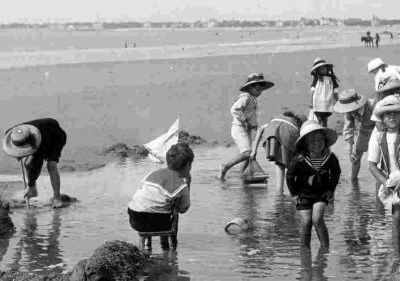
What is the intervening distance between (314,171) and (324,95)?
5.98 m

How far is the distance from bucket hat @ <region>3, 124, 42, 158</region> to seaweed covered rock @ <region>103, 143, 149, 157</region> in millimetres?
4824

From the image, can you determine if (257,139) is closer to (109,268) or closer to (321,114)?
(321,114)

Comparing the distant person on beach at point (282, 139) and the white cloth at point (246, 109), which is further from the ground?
the white cloth at point (246, 109)

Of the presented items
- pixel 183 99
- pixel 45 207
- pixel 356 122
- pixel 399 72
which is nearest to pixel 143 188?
pixel 45 207

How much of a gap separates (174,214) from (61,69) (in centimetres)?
3184

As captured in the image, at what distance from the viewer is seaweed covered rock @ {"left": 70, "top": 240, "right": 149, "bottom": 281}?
26.9 feet

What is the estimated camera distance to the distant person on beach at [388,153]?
8930mm

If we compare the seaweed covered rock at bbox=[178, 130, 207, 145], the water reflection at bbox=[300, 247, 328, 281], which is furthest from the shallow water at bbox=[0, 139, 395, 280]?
the seaweed covered rock at bbox=[178, 130, 207, 145]

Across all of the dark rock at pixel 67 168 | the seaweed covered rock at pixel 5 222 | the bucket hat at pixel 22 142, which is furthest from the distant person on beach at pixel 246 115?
the seaweed covered rock at pixel 5 222

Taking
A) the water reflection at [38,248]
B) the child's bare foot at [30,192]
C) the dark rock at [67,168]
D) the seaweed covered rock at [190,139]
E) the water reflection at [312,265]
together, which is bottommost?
the water reflection at [312,265]

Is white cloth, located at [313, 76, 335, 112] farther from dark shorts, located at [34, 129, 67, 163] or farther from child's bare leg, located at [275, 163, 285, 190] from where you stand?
dark shorts, located at [34, 129, 67, 163]

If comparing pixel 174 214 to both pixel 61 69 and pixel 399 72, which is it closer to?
pixel 399 72

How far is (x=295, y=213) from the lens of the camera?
11539 millimetres

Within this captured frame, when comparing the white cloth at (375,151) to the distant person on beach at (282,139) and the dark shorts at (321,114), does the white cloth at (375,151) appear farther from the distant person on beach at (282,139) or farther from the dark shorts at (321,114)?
the dark shorts at (321,114)
